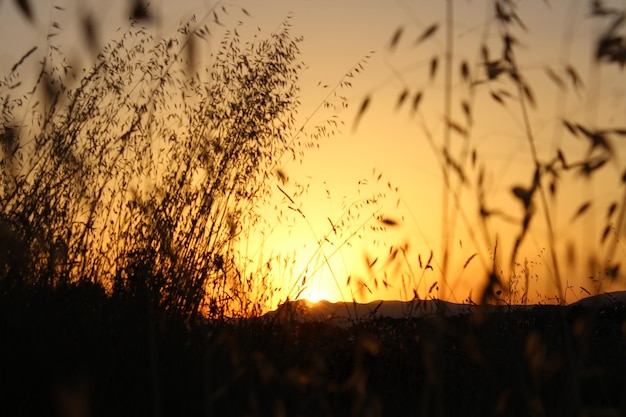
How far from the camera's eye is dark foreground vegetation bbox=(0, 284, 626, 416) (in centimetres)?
180

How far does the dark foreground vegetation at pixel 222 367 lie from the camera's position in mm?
1796

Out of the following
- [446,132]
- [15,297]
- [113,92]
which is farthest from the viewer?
[113,92]

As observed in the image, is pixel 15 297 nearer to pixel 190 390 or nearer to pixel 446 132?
pixel 190 390

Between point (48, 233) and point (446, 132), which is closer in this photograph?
point (446, 132)

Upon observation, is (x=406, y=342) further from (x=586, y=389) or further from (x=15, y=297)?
(x=15, y=297)

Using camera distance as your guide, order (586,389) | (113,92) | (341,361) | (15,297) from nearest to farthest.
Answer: (15,297), (586,389), (341,361), (113,92)

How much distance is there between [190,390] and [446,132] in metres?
1.06

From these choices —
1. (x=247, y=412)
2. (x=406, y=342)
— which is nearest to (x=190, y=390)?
(x=247, y=412)

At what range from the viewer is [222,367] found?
249 centimetres

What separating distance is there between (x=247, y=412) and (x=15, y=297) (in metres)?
0.90

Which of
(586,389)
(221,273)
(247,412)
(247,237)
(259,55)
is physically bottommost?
(247,412)

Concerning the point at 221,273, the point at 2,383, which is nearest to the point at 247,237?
the point at 221,273

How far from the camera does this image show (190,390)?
229 cm

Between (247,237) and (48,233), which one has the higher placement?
(247,237)
